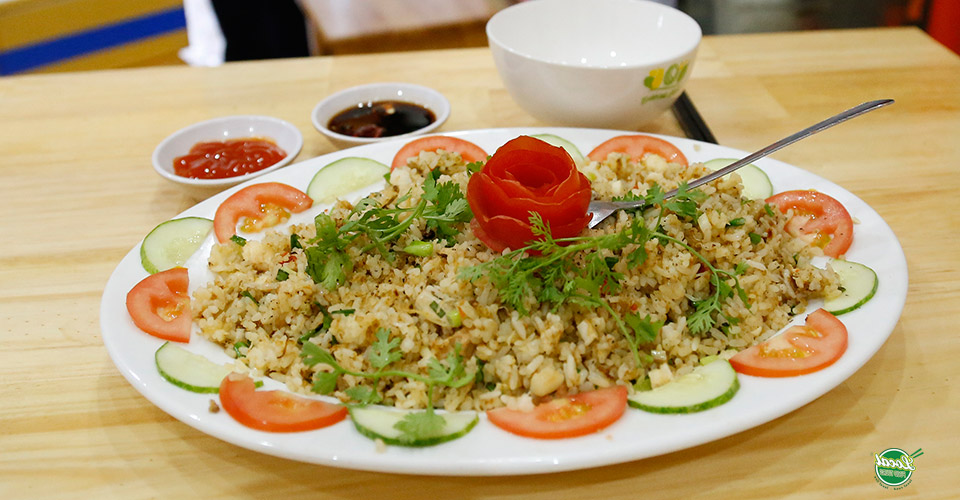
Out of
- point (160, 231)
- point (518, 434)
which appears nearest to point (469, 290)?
point (518, 434)

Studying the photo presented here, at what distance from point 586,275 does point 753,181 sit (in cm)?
104

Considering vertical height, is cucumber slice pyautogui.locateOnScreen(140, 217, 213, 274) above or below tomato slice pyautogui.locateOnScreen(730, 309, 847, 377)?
above

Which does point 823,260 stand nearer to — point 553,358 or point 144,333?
point 553,358

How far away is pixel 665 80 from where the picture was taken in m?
3.06

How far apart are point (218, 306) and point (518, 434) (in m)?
1.02

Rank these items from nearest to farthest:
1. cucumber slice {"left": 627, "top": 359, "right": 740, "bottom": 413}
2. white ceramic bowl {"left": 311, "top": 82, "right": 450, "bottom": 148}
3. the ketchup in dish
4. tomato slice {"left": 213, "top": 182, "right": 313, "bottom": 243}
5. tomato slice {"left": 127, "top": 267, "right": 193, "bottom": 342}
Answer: cucumber slice {"left": 627, "top": 359, "right": 740, "bottom": 413} < tomato slice {"left": 127, "top": 267, "right": 193, "bottom": 342} < tomato slice {"left": 213, "top": 182, "right": 313, "bottom": 243} < the ketchup in dish < white ceramic bowl {"left": 311, "top": 82, "right": 450, "bottom": 148}

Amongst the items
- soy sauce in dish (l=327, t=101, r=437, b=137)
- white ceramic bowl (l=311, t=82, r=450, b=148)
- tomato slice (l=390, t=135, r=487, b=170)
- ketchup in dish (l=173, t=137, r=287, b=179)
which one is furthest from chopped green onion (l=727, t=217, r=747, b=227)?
ketchup in dish (l=173, t=137, r=287, b=179)

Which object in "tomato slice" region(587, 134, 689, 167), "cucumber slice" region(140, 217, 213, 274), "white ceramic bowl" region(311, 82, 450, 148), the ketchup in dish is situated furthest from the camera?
"white ceramic bowl" region(311, 82, 450, 148)

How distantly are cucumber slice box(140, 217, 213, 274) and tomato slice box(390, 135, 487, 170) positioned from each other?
80 centimetres

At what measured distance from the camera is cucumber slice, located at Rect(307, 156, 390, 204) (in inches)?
106

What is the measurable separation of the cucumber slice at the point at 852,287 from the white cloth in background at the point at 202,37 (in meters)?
8.81

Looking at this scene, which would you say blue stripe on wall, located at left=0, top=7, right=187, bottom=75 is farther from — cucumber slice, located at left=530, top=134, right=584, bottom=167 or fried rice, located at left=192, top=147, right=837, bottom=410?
cucumber slice, located at left=530, top=134, right=584, bottom=167

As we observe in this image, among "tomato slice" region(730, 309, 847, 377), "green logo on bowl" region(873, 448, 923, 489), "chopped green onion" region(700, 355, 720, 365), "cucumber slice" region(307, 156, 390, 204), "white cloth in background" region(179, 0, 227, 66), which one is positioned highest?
"cucumber slice" region(307, 156, 390, 204)

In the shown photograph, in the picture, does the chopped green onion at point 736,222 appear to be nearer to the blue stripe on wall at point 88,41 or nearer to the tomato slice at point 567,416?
the tomato slice at point 567,416
